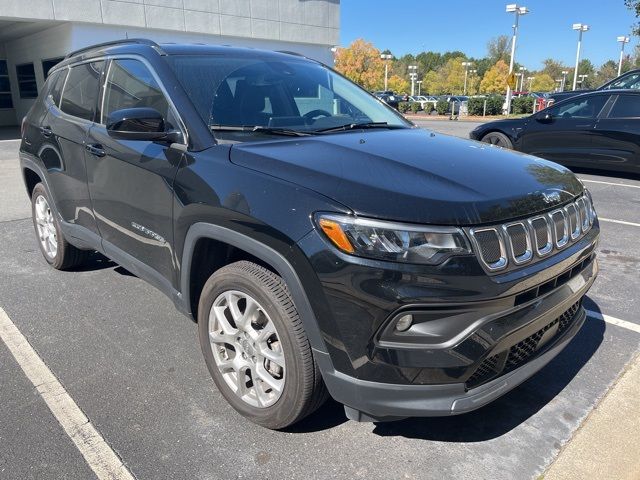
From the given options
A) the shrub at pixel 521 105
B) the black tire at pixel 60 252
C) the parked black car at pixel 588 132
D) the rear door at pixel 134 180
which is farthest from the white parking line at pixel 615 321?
the shrub at pixel 521 105

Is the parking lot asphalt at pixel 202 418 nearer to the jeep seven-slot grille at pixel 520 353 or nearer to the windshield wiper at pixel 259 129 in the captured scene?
the jeep seven-slot grille at pixel 520 353

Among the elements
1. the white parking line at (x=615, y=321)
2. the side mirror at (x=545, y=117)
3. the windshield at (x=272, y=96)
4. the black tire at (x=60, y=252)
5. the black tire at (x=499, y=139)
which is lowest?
the white parking line at (x=615, y=321)

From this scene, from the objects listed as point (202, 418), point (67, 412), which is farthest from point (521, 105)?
point (67, 412)

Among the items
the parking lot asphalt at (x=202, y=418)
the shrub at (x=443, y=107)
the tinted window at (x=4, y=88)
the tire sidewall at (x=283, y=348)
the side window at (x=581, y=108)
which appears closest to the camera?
the tire sidewall at (x=283, y=348)

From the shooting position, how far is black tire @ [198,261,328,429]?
219cm

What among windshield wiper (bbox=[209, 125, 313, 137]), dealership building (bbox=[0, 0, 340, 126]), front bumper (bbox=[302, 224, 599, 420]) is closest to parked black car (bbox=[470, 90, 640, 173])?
windshield wiper (bbox=[209, 125, 313, 137])

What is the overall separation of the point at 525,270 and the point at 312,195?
3.06 ft

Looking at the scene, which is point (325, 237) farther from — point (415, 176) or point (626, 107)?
point (626, 107)

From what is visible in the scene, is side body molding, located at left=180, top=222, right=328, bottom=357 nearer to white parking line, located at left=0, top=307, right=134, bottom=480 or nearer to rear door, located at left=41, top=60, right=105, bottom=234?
white parking line, located at left=0, top=307, right=134, bottom=480

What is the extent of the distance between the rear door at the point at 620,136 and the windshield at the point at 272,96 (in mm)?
6839

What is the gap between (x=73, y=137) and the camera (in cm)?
380

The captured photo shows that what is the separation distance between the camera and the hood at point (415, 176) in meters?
2.03

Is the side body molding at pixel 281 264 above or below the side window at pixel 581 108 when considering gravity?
below

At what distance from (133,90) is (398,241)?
216cm
